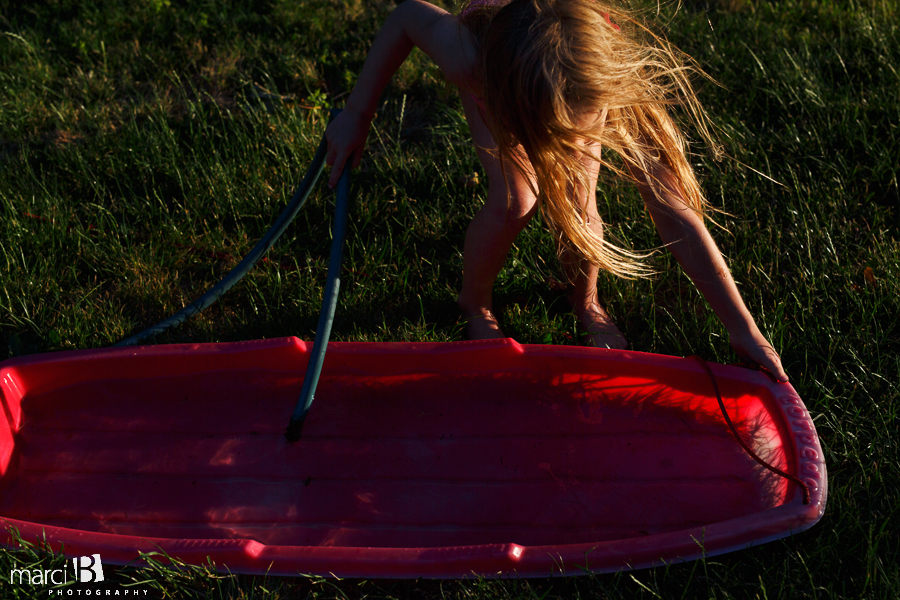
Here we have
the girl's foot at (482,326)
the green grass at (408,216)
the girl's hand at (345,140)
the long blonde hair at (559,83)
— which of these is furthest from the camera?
the girl's foot at (482,326)

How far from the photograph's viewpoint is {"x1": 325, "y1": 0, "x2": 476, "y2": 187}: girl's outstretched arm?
1447mm

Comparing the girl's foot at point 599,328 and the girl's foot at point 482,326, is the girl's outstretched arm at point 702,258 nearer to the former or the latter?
the girl's foot at point 599,328

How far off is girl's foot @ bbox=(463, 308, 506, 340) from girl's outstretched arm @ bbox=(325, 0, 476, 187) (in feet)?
1.71

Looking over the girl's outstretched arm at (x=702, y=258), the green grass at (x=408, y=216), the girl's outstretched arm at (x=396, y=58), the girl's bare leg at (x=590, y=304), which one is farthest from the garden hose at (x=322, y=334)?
the girl's outstretched arm at (x=702, y=258)

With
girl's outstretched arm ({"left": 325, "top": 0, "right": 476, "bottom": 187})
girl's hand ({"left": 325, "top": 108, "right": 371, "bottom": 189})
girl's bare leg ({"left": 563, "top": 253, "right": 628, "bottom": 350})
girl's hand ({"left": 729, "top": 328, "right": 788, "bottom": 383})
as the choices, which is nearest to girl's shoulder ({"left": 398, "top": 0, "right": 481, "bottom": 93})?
girl's outstretched arm ({"left": 325, "top": 0, "right": 476, "bottom": 187})

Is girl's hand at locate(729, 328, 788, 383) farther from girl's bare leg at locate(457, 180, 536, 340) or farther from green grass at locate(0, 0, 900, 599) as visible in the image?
girl's bare leg at locate(457, 180, 536, 340)

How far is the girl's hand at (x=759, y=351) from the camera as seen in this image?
56.9 inches

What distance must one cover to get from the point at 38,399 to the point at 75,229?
26.2 inches

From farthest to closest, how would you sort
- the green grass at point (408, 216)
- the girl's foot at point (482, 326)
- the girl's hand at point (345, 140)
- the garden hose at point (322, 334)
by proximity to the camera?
1. the girl's foot at point (482, 326)
2. the girl's hand at point (345, 140)
3. the garden hose at point (322, 334)
4. the green grass at point (408, 216)

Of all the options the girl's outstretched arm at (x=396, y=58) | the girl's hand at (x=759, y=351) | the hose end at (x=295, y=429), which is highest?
the girl's outstretched arm at (x=396, y=58)

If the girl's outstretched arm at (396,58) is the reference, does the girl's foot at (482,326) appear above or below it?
below

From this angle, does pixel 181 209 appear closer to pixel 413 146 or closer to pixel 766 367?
pixel 413 146

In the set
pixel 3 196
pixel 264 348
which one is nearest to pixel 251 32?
pixel 3 196

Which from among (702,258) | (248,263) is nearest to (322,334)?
(248,263)
